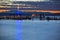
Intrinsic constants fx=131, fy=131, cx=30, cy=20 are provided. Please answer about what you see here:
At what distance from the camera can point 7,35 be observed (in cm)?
165

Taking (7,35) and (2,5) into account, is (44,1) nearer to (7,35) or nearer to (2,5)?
(2,5)

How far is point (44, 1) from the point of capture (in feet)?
6.91

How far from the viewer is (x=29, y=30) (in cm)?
185

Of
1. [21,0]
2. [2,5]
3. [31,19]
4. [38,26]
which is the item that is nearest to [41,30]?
[38,26]

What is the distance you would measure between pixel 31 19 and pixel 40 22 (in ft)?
0.48

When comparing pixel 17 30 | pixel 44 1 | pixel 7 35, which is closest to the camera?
pixel 7 35

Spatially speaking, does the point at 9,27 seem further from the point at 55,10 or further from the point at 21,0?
the point at 55,10

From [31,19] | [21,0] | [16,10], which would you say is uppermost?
[21,0]

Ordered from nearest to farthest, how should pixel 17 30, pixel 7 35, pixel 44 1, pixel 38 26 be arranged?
pixel 7 35 → pixel 17 30 → pixel 38 26 → pixel 44 1

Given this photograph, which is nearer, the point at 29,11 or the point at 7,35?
the point at 7,35

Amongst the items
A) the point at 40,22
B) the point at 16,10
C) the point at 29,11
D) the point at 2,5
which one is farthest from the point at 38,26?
the point at 2,5

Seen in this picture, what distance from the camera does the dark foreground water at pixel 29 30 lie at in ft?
5.21

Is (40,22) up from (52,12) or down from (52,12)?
down

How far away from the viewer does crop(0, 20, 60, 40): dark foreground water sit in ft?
5.21
